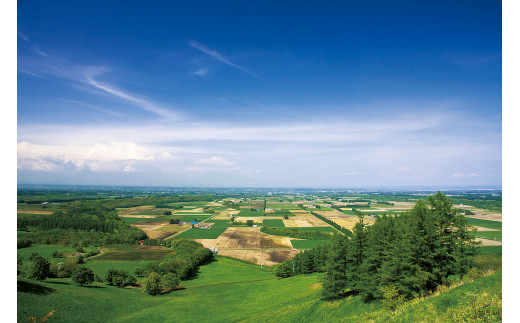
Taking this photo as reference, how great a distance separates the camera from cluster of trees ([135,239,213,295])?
33.3 meters

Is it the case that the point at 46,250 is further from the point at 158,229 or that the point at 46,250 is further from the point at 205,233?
the point at 205,233

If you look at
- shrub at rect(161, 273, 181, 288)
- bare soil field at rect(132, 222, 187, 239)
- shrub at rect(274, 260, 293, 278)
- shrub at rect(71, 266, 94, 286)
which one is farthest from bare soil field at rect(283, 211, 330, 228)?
shrub at rect(71, 266, 94, 286)

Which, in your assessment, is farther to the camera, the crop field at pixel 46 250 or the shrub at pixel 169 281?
the crop field at pixel 46 250

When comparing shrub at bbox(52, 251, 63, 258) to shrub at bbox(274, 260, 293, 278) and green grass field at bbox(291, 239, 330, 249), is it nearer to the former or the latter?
shrub at bbox(274, 260, 293, 278)

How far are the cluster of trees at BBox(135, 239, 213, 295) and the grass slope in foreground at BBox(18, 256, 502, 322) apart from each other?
6.24 ft

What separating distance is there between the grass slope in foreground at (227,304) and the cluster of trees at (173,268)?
6.24ft

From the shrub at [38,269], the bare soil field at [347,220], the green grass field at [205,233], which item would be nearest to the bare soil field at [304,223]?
the bare soil field at [347,220]

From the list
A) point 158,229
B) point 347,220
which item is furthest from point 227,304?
point 347,220

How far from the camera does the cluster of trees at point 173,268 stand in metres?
33.3

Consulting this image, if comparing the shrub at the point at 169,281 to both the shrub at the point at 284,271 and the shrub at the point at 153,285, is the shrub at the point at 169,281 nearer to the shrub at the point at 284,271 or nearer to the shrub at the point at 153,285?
the shrub at the point at 153,285

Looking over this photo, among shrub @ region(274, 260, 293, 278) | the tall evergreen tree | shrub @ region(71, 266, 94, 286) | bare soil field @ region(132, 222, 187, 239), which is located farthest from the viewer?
bare soil field @ region(132, 222, 187, 239)

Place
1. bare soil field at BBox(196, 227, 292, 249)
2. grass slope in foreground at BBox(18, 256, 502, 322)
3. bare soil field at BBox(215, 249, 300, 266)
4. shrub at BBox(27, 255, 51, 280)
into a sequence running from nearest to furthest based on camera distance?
grass slope in foreground at BBox(18, 256, 502, 322)
shrub at BBox(27, 255, 51, 280)
bare soil field at BBox(215, 249, 300, 266)
bare soil field at BBox(196, 227, 292, 249)

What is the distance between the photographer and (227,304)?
2664 centimetres
